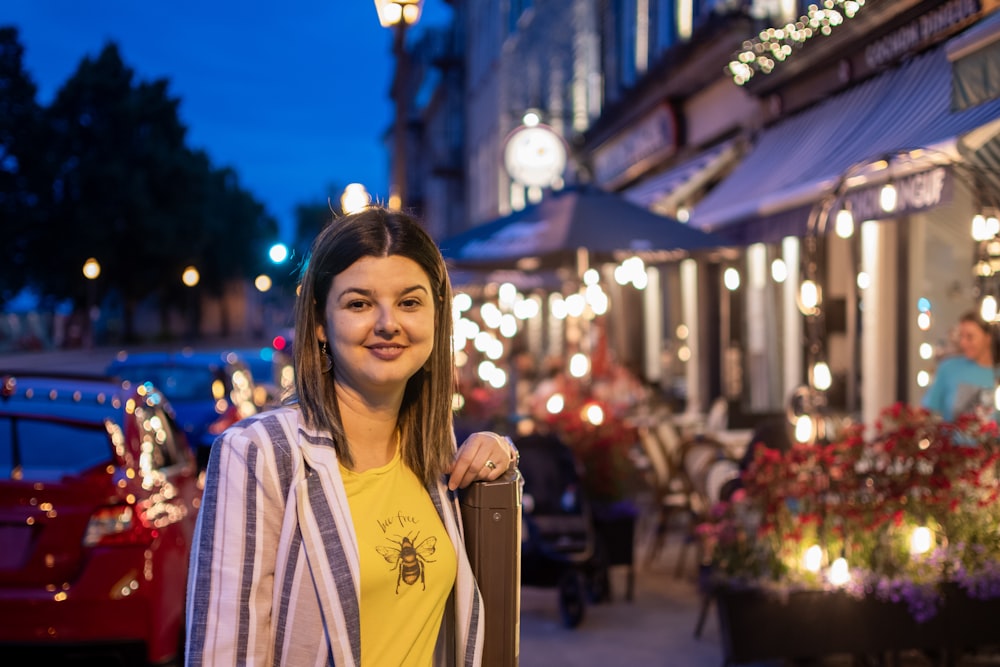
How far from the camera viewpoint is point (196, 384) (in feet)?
40.6

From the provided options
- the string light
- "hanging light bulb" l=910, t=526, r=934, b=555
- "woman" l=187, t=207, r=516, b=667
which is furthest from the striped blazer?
the string light

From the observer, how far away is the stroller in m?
8.05

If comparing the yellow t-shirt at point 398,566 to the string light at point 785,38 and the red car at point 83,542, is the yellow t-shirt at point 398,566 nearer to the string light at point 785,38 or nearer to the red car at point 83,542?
the red car at point 83,542

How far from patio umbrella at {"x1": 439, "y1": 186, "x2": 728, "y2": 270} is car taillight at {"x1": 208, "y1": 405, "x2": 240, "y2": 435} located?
2722mm

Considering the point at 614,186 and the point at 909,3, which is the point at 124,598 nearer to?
the point at 909,3

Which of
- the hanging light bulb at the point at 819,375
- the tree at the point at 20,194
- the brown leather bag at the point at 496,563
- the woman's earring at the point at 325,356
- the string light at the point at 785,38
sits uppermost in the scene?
the tree at the point at 20,194

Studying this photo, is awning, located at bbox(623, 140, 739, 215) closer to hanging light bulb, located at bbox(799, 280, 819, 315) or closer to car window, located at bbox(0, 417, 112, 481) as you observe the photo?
hanging light bulb, located at bbox(799, 280, 819, 315)

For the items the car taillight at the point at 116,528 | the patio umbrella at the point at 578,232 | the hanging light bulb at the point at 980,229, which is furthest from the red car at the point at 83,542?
the hanging light bulb at the point at 980,229

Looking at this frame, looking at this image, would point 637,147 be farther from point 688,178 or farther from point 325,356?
point 325,356

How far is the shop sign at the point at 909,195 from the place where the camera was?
25.9ft

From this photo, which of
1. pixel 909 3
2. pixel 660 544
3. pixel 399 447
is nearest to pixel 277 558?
pixel 399 447

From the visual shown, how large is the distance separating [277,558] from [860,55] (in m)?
10.3

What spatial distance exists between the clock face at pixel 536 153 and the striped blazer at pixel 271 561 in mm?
16148

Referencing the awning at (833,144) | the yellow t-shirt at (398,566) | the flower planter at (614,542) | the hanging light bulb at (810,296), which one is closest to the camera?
the yellow t-shirt at (398,566)
